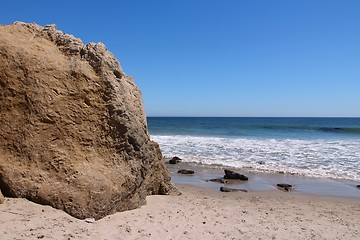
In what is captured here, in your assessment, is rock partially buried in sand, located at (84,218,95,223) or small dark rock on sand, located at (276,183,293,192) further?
small dark rock on sand, located at (276,183,293,192)

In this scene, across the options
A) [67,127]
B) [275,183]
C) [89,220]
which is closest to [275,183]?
[275,183]

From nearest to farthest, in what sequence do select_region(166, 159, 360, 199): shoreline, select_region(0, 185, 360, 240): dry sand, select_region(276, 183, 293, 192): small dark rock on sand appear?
1. select_region(0, 185, 360, 240): dry sand
2. select_region(166, 159, 360, 199): shoreline
3. select_region(276, 183, 293, 192): small dark rock on sand

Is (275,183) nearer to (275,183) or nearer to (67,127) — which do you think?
(275,183)

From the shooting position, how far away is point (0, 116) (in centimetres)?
555

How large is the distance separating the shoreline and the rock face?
5.17m

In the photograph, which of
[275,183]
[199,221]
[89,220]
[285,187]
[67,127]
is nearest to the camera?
[89,220]

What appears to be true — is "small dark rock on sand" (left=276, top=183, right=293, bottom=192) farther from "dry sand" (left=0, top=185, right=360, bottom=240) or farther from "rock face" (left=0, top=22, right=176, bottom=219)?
"rock face" (left=0, top=22, right=176, bottom=219)

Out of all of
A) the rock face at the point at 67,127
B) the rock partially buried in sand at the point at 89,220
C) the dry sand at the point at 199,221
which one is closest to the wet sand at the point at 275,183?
the dry sand at the point at 199,221

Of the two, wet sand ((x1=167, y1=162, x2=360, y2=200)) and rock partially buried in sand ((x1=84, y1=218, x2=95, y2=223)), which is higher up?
rock partially buried in sand ((x1=84, y1=218, x2=95, y2=223))

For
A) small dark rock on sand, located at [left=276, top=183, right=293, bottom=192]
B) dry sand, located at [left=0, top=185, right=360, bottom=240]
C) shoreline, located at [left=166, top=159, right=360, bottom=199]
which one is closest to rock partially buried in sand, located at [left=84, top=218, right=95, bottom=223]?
dry sand, located at [left=0, top=185, right=360, bottom=240]

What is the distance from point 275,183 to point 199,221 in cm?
643

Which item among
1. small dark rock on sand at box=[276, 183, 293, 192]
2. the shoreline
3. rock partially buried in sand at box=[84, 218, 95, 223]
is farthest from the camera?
small dark rock on sand at box=[276, 183, 293, 192]

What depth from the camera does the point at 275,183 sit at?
12.0 metres

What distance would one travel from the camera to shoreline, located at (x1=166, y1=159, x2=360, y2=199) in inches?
427
